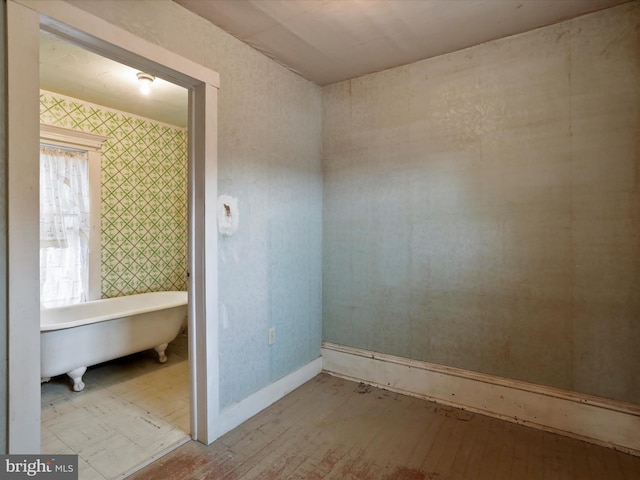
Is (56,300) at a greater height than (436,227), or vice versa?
(436,227)

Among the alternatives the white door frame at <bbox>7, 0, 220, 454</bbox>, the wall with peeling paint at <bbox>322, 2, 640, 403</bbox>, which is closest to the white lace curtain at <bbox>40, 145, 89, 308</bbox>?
the white door frame at <bbox>7, 0, 220, 454</bbox>

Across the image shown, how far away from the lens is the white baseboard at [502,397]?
73.7 inches

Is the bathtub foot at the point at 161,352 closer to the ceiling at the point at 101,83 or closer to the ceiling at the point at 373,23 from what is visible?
the ceiling at the point at 101,83

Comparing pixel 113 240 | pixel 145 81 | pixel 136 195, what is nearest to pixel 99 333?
pixel 113 240

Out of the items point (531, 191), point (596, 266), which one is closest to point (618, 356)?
point (596, 266)

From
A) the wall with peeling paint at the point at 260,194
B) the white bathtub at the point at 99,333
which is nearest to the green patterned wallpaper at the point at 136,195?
the white bathtub at the point at 99,333

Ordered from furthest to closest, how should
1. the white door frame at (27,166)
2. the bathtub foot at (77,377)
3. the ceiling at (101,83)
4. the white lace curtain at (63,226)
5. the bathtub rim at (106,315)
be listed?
the white lace curtain at (63,226), the bathtub foot at (77,377), the bathtub rim at (106,315), the ceiling at (101,83), the white door frame at (27,166)

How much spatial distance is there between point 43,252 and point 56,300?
47 centimetres

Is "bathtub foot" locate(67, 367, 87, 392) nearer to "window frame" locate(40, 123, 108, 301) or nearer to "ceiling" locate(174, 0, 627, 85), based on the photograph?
"window frame" locate(40, 123, 108, 301)

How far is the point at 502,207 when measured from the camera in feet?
→ 7.07

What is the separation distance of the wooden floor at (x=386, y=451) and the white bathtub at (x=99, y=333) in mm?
1296

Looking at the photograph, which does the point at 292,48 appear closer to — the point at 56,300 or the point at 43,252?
the point at 43,252

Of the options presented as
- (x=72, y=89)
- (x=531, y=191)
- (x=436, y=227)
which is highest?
(x=72, y=89)

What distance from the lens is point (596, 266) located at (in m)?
1.92
